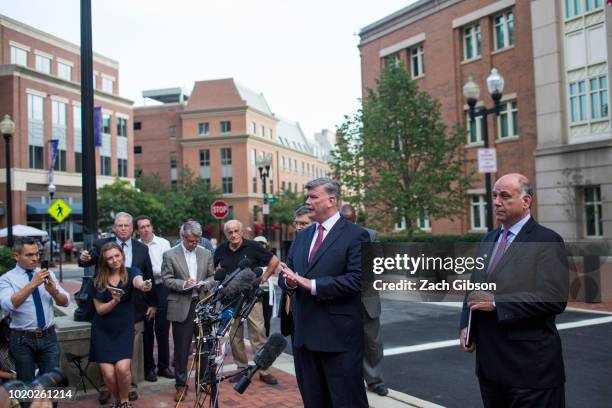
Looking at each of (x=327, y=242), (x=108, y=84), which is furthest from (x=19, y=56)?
(x=327, y=242)

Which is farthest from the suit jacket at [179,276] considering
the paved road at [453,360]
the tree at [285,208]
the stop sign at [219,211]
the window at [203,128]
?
the window at [203,128]

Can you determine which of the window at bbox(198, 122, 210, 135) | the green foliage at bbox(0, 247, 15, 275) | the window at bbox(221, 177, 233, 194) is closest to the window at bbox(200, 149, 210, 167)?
the window at bbox(198, 122, 210, 135)

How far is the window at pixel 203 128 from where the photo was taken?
235ft

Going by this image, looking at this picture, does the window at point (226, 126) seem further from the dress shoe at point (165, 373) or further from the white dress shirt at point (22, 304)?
the white dress shirt at point (22, 304)

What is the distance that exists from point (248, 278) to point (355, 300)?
2.84ft

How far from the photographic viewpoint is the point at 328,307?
4.16 metres

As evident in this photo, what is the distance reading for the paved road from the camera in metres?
6.46

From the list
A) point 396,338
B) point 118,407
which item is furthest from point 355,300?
point 396,338

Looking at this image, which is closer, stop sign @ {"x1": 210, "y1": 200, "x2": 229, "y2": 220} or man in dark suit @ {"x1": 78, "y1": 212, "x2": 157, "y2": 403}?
man in dark suit @ {"x1": 78, "y1": 212, "x2": 157, "y2": 403}

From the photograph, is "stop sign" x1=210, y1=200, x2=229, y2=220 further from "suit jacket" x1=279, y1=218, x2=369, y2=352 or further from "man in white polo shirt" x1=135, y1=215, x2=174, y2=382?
"suit jacket" x1=279, y1=218, x2=369, y2=352

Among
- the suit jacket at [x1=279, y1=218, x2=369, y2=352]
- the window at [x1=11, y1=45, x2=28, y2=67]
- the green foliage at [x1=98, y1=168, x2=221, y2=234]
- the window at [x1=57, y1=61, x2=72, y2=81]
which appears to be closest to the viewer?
the suit jacket at [x1=279, y1=218, x2=369, y2=352]

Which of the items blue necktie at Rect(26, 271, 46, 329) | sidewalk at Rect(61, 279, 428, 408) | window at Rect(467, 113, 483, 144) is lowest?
sidewalk at Rect(61, 279, 428, 408)

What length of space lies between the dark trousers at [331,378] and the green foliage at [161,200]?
4309cm

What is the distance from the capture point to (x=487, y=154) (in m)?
13.3
